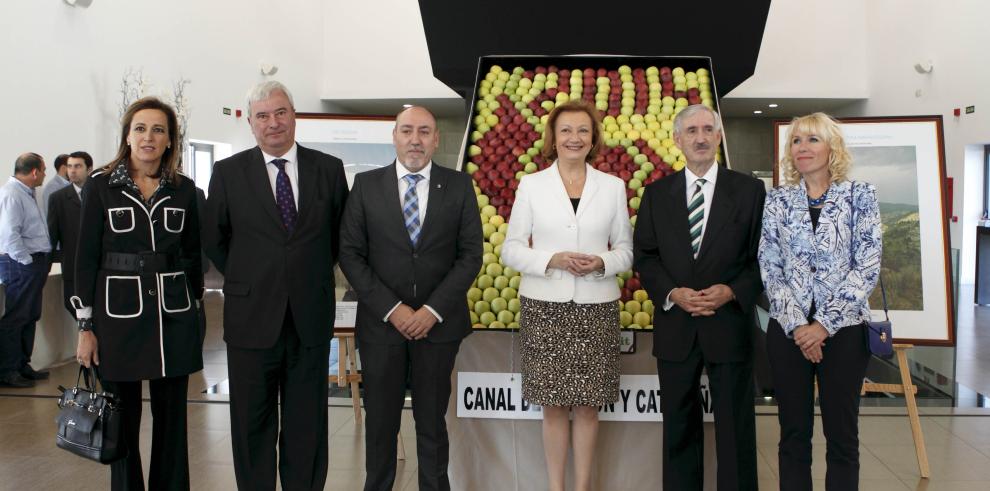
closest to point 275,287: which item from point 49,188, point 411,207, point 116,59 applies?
point 411,207

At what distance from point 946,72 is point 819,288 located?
9369mm

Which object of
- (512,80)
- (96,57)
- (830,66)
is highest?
(830,66)

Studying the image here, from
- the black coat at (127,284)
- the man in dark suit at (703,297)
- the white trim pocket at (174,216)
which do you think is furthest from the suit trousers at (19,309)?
the man in dark suit at (703,297)

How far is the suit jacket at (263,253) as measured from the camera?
2400 mm

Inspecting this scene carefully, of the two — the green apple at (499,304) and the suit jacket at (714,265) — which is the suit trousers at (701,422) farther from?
the green apple at (499,304)

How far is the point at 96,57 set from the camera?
7133 mm

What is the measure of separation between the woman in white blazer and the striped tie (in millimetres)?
234

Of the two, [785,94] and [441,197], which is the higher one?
[785,94]

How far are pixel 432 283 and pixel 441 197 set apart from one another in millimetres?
293

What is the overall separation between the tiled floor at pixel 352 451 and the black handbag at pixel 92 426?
933mm

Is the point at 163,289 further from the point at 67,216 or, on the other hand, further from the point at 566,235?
the point at 67,216

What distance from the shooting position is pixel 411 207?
252 centimetres

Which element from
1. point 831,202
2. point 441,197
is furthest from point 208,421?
point 831,202

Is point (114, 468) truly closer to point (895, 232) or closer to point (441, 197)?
point (441, 197)
